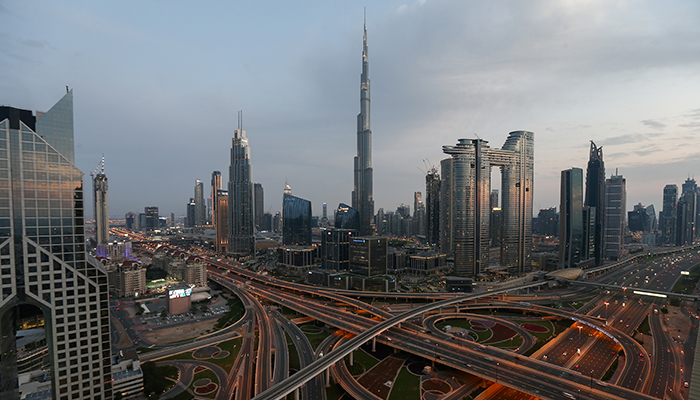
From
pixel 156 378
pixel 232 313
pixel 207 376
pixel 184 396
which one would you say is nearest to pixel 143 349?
pixel 156 378

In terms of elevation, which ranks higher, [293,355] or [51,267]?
[51,267]

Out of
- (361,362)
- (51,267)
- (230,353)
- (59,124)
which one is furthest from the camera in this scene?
(230,353)

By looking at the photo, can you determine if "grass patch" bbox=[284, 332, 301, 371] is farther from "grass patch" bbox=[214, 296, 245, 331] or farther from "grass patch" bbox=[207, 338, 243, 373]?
"grass patch" bbox=[214, 296, 245, 331]

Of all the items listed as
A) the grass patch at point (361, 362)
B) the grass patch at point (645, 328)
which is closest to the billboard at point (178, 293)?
the grass patch at point (361, 362)

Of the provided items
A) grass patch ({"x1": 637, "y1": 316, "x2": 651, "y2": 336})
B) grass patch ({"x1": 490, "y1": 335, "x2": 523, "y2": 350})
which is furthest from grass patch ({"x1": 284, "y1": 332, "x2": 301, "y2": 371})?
grass patch ({"x1": 637, "y1": 316, "x2": 651, "y2": 336})

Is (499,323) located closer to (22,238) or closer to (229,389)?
(229,389)

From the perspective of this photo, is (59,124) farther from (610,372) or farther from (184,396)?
(610,372)

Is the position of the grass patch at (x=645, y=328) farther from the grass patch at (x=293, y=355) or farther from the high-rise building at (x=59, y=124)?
the high-rise building at (x=59, y=124)
